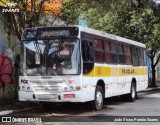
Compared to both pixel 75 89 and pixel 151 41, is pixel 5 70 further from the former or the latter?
pixel 151 41

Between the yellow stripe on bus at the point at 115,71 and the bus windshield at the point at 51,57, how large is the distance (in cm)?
89

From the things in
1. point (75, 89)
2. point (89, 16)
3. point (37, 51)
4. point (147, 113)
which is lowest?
point (147, 113)

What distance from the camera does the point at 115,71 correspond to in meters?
17.7

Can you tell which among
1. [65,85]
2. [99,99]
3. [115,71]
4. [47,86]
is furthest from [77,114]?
[115,71]

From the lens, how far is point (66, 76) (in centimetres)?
1391

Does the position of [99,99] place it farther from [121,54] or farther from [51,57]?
[121,54]

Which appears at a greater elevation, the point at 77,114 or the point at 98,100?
the point at 98,100

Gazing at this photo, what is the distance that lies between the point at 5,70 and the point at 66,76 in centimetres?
530

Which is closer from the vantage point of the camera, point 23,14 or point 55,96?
point 55,96

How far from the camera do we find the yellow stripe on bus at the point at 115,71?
50.0 feet

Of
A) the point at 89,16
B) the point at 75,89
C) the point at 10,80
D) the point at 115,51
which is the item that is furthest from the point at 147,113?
the point at 89,16

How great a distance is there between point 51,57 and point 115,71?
4.30m

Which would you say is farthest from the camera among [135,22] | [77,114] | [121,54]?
[135,22]

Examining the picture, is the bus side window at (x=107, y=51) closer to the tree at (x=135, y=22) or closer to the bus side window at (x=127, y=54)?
the bus side window at (x=127, y=54)
